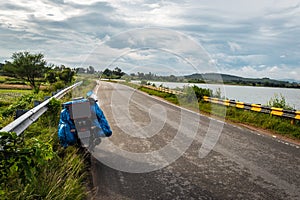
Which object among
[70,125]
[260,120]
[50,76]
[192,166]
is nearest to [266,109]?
[260,120]

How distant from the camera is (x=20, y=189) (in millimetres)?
3273

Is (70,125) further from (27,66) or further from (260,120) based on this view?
(27,66)

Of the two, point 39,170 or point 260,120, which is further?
point 260,120

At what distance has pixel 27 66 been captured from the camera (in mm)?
44031

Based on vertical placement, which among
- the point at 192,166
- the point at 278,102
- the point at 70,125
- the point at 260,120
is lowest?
the point at 192,166

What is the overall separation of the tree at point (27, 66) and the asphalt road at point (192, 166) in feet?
133

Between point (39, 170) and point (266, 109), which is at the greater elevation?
point (39, 170)

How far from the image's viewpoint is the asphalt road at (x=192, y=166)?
14.1ft

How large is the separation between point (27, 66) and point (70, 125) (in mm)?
43082

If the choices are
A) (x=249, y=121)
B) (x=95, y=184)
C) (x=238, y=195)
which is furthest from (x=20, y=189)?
(x=249, y=121)

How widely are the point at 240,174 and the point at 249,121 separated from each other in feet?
26.5

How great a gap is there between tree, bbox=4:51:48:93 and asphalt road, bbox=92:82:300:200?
133 feet

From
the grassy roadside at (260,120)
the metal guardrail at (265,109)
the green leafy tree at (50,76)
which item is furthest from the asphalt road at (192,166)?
the green leafy tree at (50,76)

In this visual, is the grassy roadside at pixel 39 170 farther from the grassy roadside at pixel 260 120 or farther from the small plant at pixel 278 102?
the small plant at pixel 278 102
